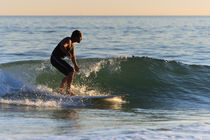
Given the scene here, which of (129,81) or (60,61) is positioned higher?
(60,61)

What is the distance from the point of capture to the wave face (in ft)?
29.4

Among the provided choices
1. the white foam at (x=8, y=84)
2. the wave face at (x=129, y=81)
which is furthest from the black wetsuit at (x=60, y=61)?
the white foam at (x=8, y=84)

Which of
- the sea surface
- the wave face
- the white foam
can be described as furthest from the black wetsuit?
the white foam

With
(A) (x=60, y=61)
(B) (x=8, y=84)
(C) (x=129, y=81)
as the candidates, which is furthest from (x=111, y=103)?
(B) (x=8, y=84)

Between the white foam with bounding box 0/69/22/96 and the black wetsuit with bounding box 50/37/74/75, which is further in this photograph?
the white foam with bounding box 0/69/22/96

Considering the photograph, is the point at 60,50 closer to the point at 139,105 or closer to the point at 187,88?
the point at 139,105

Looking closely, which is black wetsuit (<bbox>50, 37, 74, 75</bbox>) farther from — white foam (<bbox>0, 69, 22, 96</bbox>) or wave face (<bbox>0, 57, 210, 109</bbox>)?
white foam (<bbox>0, 69, 22, 96</bbox>)

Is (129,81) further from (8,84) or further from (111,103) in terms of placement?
(8,84)

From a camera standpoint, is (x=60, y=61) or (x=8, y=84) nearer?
(x=60, y=61)

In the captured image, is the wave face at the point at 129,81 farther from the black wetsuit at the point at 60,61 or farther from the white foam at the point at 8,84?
the black wetsuit at the point at 60,61

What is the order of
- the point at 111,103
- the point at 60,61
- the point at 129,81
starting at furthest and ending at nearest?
the point at 129,81 < the point at 111,103 < the point at 60,61

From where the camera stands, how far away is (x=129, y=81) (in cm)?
1112

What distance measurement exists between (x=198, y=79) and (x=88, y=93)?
4.66m

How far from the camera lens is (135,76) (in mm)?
11555
